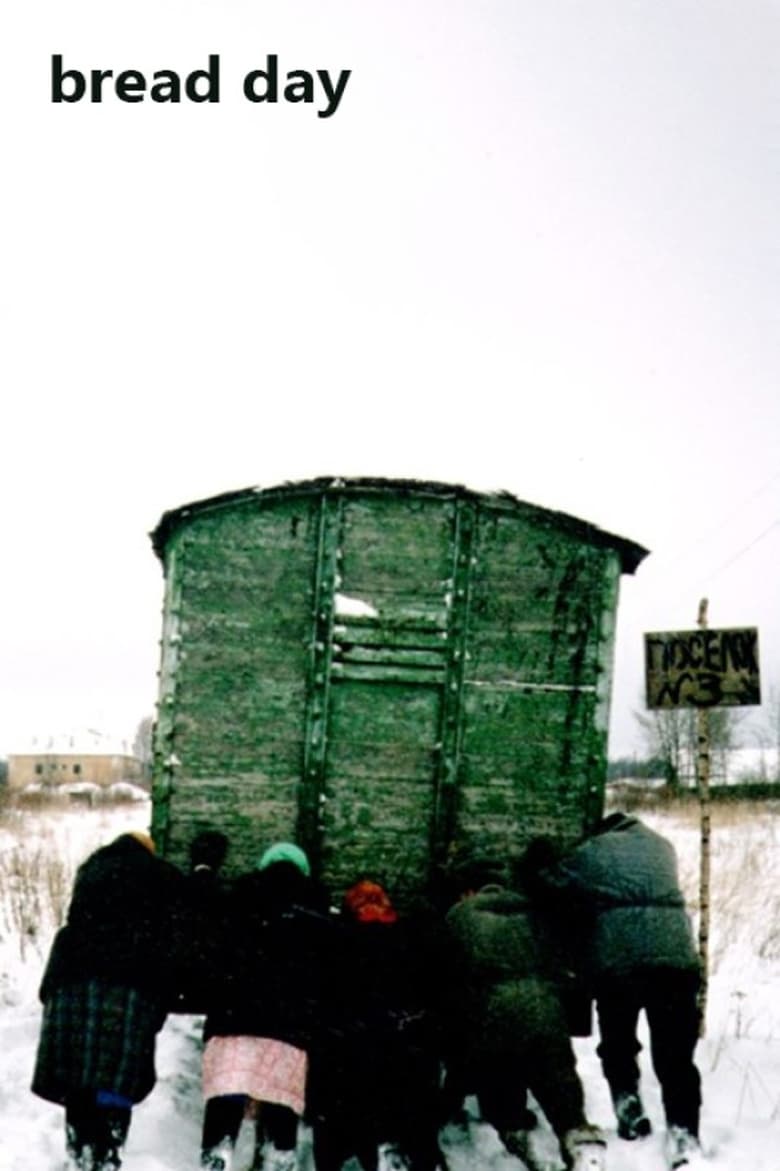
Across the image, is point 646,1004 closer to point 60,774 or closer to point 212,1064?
point 212,1064

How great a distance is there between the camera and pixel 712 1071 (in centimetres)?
644

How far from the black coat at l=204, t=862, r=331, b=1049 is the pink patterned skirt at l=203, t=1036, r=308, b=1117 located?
0.04 meters

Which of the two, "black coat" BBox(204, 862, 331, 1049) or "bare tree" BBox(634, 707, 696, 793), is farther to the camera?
"bare tree" BBox(634, 707, 696, 793)

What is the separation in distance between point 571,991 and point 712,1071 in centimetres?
156

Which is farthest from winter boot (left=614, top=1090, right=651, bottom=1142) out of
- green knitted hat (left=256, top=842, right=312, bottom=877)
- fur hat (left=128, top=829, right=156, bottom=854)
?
fur hat (left=128, top=829, right=156, bottom=854)

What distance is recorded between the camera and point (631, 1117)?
5.29 m

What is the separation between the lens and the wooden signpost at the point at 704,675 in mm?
6895

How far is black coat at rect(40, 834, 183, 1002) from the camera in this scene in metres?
4.60

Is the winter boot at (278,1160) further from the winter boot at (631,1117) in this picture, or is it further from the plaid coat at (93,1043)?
the winter boot at (631,1117)

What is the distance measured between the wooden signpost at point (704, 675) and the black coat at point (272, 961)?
3096mm

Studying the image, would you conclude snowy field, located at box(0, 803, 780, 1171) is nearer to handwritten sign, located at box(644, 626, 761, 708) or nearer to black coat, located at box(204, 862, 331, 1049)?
black coat, located at box(204, 862, 331, 1049)

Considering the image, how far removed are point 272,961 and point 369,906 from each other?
2.12 feet

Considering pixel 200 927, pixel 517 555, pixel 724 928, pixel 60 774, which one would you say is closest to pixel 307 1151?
pixel 200 927

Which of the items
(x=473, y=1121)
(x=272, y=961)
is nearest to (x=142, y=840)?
(x=272, y=961)
